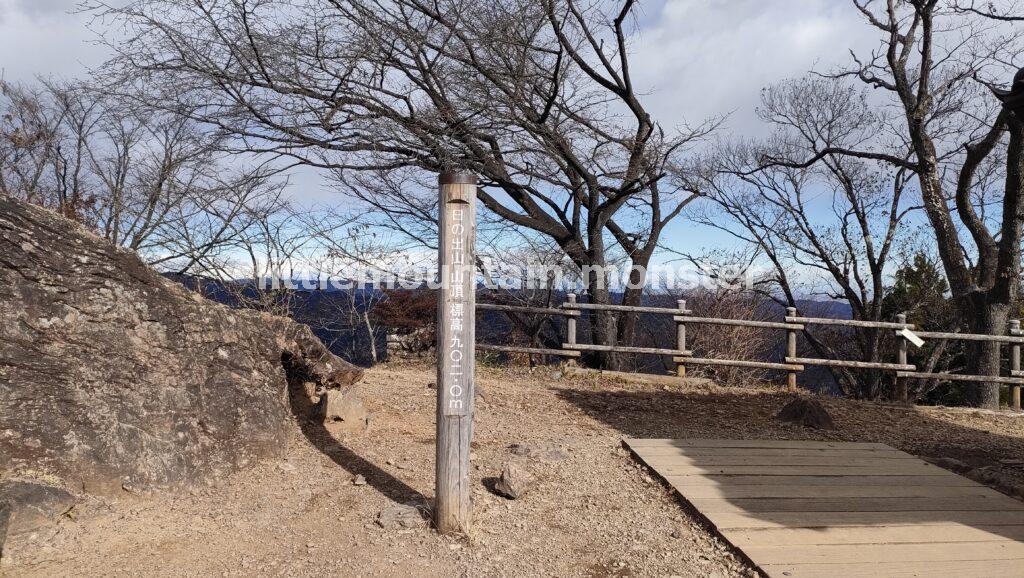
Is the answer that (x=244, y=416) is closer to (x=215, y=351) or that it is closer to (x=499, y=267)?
(x=215, y=351)

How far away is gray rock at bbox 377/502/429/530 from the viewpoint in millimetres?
3244

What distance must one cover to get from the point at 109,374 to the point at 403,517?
1.70 m

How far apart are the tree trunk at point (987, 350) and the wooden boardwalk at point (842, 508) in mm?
4975

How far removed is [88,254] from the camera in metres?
3.39

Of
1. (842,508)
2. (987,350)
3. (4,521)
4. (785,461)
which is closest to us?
(4,521)

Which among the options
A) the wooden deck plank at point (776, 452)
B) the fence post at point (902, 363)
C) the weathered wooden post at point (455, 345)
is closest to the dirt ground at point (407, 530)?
the weathered wooden post at point (455, 345)

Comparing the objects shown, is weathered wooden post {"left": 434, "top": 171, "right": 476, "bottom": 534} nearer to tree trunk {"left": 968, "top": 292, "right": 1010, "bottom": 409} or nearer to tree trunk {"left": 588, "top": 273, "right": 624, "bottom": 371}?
tree trunk {"left": 588, "top": 273, "right": 624, "bottom": 371}

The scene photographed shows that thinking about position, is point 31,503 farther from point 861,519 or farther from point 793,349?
point 793,349

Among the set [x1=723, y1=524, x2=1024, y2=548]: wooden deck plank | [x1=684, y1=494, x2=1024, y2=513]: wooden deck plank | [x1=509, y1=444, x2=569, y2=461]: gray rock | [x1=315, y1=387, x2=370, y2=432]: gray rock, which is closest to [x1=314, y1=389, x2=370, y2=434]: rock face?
[x1=315, y1=387, x2=370, y2=432]: gray rock

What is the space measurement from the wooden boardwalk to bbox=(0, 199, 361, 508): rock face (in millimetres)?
2744

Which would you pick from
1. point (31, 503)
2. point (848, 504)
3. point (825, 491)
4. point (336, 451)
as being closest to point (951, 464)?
point (825, 491)

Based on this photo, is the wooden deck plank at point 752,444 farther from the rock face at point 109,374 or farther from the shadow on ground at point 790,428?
the rock face at point 109,374

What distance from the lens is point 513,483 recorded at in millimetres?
3727

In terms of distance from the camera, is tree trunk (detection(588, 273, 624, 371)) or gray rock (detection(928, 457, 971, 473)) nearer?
gray rock (detection(928, 457, 971, 473))
